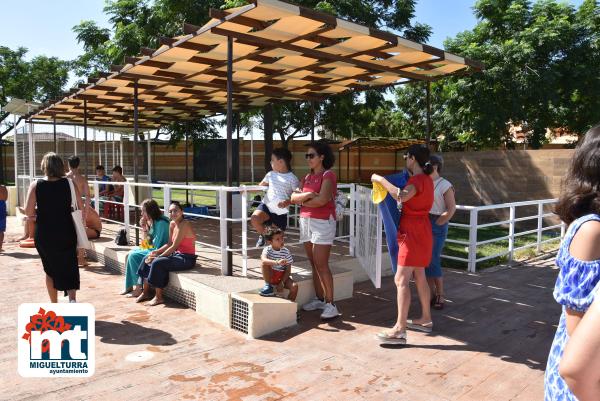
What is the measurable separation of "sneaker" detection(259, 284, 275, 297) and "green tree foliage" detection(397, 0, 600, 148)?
36.6 feet

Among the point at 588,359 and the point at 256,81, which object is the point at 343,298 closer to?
the point at 256,81

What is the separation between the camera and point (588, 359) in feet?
3.49

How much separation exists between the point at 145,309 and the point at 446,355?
10.0ft

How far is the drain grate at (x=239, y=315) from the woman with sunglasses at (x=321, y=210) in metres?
0.78

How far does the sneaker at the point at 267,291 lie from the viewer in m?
4.45

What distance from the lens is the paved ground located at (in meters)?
3.16

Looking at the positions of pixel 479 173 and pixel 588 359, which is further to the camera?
pixel 479 173

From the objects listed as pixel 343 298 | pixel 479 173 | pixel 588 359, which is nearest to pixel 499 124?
pixel 479 173

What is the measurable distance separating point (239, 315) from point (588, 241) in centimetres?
339

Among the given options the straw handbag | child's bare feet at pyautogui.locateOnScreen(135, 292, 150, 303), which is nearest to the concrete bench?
child's bare feet at pyautogui.locateOnScreen(135, 292, 150, 303)

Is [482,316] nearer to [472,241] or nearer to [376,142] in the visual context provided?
[472,241]

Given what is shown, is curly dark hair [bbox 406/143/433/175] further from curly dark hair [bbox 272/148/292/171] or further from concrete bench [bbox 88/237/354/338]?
concrete bench [bbox 88/237/354/338]

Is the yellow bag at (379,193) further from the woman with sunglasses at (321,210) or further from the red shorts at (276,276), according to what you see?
the red shorts at (276,276)

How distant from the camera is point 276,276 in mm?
4477
